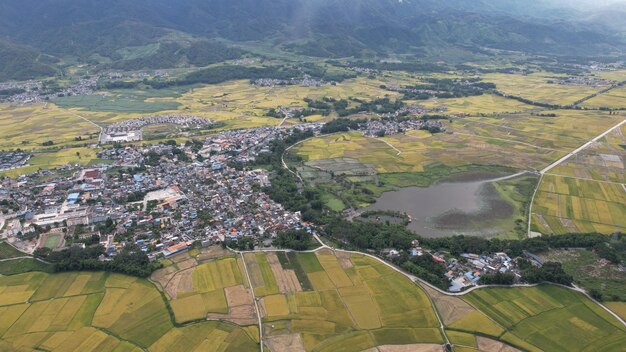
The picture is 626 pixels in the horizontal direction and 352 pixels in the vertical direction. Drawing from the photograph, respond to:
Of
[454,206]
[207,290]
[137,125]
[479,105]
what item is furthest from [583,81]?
[207,290]

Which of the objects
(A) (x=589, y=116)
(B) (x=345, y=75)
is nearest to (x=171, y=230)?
(A) (x=589, y=116)

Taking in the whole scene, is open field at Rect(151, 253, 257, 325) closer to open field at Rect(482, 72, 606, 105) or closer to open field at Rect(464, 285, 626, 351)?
open field at Rect(464, 285, 626, 351)

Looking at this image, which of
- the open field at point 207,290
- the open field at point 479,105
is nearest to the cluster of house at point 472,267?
the open field at point 207,290

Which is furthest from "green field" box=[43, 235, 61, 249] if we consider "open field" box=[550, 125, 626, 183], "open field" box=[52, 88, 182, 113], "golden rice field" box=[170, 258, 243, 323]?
"open field" box=[550, 125, 626, 183]

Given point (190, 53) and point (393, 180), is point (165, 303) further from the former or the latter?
point (190, 53)

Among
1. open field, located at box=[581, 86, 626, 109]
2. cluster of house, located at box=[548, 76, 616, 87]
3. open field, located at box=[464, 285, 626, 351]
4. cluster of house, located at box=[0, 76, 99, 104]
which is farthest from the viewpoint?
cluster of house, located at box=[548, 76, 616, 87]
